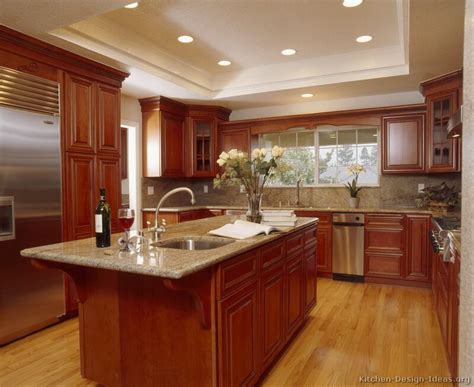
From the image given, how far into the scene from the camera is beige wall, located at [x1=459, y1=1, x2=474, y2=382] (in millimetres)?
863

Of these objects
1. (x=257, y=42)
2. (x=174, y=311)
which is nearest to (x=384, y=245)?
(x=257, y=42)

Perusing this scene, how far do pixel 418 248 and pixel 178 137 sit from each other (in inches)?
139

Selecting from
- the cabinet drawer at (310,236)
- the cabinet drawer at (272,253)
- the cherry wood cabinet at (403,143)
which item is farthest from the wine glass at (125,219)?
the cherry wood cabinet at (403,143)

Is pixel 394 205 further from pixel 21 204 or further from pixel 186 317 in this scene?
pixel 21 204

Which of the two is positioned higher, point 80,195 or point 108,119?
point 108,119

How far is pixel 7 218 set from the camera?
274 cm

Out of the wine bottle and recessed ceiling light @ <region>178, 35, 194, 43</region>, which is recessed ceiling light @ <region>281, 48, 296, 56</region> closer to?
recessed ceiling light @ <region>178, 35, 194, 43</region>

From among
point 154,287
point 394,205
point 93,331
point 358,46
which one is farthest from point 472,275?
point 394,205

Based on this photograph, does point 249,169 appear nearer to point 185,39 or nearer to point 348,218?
point 185,39

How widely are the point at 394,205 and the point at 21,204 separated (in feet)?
14.2

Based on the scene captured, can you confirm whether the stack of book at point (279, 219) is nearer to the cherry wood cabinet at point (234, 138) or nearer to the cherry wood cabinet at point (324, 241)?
the cherry wood cabinet at point (324, 241)

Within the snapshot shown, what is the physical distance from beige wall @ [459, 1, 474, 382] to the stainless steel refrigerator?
2950mm

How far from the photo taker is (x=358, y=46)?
3.90 meters

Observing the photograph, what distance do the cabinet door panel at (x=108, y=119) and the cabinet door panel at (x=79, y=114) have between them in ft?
0.29
